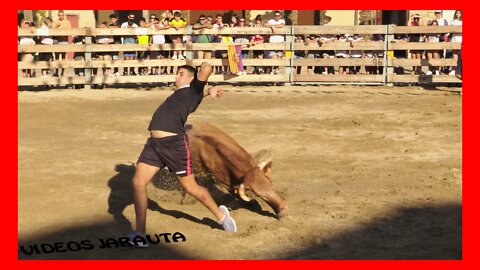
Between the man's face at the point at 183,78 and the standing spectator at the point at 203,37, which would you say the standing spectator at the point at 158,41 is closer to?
the standing spectator at the point at 203,37

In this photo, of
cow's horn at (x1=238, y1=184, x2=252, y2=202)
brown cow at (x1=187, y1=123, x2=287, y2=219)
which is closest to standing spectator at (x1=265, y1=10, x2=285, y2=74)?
brown cow at (x1=187, y1=123, x2=287, y2=219)

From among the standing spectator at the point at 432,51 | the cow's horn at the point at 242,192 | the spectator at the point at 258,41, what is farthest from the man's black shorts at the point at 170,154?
the standing spectator at the point at 432,51

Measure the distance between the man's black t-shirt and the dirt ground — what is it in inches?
36.8

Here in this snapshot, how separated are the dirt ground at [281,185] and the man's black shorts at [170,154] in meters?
0.60

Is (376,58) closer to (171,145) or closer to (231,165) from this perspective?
(231,165)

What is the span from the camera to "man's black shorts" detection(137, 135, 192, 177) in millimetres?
5664

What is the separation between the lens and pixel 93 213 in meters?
6.47

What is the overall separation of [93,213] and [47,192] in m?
0.98

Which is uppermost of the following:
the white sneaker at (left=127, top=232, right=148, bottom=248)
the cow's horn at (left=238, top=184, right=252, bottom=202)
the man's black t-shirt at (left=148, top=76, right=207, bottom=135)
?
the man's black t-shirt at (left=148, top=76, right=207, bottom=135)

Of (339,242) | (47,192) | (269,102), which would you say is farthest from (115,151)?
(269,102)

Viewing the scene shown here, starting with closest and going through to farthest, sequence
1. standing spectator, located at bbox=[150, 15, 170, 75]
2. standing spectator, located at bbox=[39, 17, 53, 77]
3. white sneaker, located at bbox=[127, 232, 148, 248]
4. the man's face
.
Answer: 1. white sneaker, located at bbox=[127, 232, 148, 248]
2. the man's face
3. standing spectator, located at bbox=[39, 17, 53, 77]
4. standing spectator, located at bbox=[150, 15, 170, 75]

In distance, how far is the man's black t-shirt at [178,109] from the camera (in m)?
5.67

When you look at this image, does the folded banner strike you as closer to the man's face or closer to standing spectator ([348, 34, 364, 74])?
standing spectator ([348, 34, 364, 74])

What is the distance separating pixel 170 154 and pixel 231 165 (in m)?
0.92
